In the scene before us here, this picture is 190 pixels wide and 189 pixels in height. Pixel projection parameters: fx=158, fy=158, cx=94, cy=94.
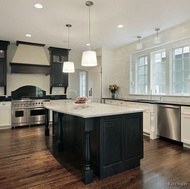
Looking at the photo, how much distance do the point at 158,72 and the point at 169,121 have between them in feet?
5.50

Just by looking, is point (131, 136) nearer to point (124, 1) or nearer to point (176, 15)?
point (124, 1)

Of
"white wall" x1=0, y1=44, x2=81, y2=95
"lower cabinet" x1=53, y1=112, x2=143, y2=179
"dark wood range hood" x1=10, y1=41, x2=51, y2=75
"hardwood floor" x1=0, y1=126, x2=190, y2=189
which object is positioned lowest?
"hardwood floor" x1=0, y1=126, x2=190, y2=189

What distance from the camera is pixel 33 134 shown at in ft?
15.1

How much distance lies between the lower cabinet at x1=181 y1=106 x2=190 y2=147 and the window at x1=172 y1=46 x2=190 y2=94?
0.88 metres

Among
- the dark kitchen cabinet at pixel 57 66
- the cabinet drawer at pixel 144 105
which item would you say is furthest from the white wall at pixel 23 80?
the cabinet drawer at pixel 144 105

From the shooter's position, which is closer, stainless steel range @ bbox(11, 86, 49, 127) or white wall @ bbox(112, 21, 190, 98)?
white wall @ bbox(112, 21, 190, 98)

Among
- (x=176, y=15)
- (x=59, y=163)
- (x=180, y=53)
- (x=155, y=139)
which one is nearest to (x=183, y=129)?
(x=155, y=139)

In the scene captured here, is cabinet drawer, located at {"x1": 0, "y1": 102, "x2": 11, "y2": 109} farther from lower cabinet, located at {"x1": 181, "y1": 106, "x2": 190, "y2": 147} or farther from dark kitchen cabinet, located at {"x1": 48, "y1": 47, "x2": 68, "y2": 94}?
lower cabinet, located at {"x1": 181, "y1": 106, "x2": 190, "y2": 147}

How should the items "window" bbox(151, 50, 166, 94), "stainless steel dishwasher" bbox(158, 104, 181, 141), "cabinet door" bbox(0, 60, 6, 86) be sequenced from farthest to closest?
1. "cabinet door" bbox(0, 60, 6, 86)
2. "window" bbox(151, 50, 166, 94)
3. "stainless steel dishwasher" bbox(158, 104, 181, 141)

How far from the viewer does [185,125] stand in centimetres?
343

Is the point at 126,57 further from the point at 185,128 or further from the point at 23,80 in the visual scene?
the point at 23,80

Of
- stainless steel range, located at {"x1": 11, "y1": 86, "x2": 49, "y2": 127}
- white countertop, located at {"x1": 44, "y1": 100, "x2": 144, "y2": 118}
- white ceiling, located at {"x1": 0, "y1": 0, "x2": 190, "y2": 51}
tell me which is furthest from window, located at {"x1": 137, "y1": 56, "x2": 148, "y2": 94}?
stainless steel range, located at {"x1": 11, "y1": 86, "x2": 49, "y2": 127}

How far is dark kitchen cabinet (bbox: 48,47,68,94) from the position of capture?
6078 mm

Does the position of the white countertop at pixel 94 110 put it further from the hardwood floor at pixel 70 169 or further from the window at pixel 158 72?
the window at pixel 158 72
